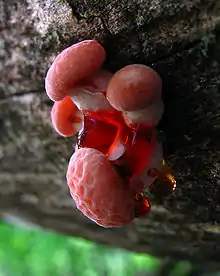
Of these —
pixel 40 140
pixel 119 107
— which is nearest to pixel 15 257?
pixel 40 140

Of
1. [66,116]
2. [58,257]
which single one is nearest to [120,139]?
[66,116]

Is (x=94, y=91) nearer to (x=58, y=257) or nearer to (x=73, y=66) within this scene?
(x=73, y=66)

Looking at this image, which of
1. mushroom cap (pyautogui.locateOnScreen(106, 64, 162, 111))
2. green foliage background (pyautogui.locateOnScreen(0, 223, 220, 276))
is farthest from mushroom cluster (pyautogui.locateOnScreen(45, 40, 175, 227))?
green foliage background (pyautogui.locateOnScreen(0, 223, 220, 276))

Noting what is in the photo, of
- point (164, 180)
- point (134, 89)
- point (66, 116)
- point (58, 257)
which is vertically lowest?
point (58, 257)

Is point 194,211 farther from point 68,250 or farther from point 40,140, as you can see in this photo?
point 68,250

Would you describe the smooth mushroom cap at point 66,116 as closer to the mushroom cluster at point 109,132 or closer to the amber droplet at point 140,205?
the mushroom cluster at point 109,132

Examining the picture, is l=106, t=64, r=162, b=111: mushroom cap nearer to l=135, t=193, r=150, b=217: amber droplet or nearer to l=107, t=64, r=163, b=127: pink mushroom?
l=107, t=64, r=163, b=127: pink mushroom
